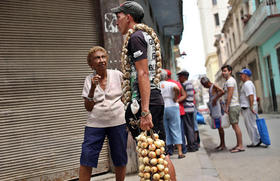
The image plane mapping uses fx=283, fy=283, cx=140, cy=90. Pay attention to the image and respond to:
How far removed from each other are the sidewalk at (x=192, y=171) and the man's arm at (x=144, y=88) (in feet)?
6.33

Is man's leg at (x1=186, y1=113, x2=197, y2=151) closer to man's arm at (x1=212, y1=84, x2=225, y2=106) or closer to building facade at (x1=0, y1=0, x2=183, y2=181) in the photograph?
man's arm at (x1=212, y1=84, x2=225, y2=106)

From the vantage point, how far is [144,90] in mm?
2486

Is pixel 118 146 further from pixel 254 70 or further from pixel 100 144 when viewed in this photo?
pixel 254 70

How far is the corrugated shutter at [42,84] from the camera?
149 inches

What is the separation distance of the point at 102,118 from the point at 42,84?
4.56ft

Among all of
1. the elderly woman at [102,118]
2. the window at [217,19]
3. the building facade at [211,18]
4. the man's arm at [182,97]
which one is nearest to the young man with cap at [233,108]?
the man's arm at [182,97]

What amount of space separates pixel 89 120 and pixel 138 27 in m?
1.22

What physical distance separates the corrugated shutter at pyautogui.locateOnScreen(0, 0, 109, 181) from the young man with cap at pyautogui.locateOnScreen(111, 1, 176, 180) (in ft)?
5.90

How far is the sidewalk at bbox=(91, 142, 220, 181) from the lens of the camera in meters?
4.10

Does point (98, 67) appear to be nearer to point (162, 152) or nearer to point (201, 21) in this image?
point (162, 152)

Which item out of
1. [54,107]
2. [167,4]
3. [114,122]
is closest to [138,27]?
[114,122]

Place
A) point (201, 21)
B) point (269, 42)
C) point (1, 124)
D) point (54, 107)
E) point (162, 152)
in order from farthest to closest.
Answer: point (201, 21), point (269, 42), point (54, 107), point (1, 124), point (162, 152)

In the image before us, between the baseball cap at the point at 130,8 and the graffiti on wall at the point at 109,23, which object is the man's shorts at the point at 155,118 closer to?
the baseball cap at the point at 130,8

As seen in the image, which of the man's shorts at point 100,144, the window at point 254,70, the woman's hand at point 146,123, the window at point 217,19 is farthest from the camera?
the window at point 217,19
